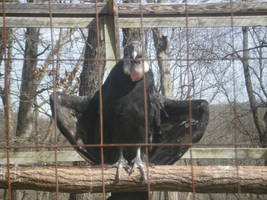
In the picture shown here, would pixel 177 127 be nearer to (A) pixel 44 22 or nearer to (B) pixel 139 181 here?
(B) pixel 139 181

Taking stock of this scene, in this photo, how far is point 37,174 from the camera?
2.34m

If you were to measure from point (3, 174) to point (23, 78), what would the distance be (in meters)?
3.28

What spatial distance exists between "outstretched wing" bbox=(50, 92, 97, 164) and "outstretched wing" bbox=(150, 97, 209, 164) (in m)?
0.66

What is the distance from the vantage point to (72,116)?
306cm

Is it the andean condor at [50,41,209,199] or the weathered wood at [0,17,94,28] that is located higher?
the weathered wood at [0,17,94,28]

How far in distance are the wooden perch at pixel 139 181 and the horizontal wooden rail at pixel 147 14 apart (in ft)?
4.63

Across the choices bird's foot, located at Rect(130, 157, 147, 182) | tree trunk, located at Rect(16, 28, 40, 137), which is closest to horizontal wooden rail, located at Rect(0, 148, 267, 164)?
bird's foot, located at Rect(130, 157, 147, 182)

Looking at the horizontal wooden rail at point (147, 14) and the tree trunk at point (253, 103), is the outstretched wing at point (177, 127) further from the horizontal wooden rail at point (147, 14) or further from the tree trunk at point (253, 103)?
the tree trunk at point (253, 103)

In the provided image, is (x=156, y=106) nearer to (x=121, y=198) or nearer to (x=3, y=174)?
(x=121, y=198)

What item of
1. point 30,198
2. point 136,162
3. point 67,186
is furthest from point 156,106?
point 30,198

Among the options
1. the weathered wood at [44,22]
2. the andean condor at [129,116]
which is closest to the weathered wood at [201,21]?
the andean condor at [129,116]

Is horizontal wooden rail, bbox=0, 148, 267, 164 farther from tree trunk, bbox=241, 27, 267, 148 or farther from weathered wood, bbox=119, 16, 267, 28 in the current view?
tree trunk, bbox=241, 27, 267, 148

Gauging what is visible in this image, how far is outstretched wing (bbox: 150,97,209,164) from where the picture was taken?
3.05m

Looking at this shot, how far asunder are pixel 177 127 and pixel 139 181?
898 mm
